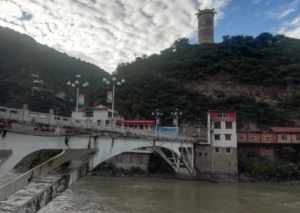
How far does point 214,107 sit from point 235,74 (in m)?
16.8

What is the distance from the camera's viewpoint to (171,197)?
1025 inches

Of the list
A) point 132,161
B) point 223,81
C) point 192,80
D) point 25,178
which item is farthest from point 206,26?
point 25,178

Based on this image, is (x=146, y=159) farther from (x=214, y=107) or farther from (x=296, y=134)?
(x=214, y=107)

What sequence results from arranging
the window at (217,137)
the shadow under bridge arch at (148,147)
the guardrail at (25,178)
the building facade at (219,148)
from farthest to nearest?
the window at (217,137)
the building facade at (219,148)
the shadow under bridge arch at (148,147)
the guardrail at (25,178)

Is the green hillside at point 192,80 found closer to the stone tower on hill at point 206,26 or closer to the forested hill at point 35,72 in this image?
the forested hill at point 35,72

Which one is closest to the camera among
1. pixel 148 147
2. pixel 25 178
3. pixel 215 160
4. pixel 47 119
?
pixel 25 178

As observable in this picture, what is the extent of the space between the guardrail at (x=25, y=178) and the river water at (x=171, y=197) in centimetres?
838

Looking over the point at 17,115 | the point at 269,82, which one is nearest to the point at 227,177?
the point at 17,115

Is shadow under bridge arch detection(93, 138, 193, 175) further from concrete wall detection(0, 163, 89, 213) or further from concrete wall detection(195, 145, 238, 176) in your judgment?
concrete wall detection(0, 163, 89, 213)

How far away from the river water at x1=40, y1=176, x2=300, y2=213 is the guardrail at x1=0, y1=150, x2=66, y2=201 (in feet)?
27.5

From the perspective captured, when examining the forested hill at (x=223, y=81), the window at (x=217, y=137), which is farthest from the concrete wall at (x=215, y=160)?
the forested hill at (x=223, y=81)

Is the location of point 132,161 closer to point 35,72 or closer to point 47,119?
point 47,119

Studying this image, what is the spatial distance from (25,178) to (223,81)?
6820cm

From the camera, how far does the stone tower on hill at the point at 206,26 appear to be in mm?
104562
